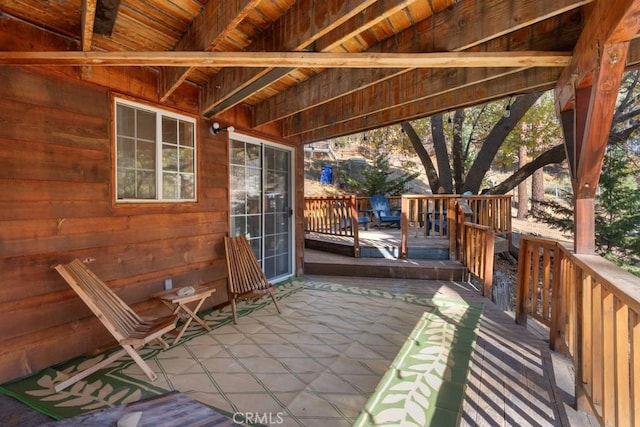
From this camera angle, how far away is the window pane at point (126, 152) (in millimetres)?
3195

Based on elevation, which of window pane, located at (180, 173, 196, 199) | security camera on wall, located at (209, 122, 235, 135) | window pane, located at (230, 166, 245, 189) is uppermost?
security camera on wall, located at (209, 122, 235, 135)

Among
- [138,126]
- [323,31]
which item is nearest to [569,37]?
[323,31]

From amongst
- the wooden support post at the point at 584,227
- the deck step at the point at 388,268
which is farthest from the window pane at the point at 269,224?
the wooden support post at the point at 584,227

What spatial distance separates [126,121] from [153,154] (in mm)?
389

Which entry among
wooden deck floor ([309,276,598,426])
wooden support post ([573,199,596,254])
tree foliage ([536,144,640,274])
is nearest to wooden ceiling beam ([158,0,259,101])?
wooden support post ([573,199,596,254])

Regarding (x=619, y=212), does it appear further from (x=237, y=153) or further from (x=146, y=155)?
(x=146, y=155)

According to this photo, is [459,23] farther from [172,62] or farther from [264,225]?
[264,225]

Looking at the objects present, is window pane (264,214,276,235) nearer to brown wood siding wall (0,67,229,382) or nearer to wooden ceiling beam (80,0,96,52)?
brown wood siding wall (0,67,229,382)

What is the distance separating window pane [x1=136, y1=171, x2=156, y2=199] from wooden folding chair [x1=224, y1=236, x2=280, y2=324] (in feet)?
3.47

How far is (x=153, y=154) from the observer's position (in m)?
3.51

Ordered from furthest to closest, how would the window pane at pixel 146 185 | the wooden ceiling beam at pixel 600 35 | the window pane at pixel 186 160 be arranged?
the window pane at pixel 186 160
the window pane at pixel 146 185
the wooden ceiling beam at pixel 600 35

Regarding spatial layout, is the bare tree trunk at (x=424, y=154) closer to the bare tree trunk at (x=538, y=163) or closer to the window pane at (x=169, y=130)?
the bare tree trunk at (x=538, y=163)

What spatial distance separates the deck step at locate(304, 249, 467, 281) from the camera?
561 cm

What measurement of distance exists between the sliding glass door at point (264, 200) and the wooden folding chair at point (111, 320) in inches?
77.9
